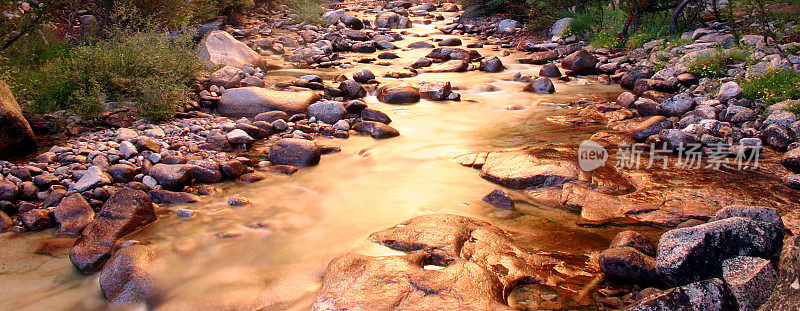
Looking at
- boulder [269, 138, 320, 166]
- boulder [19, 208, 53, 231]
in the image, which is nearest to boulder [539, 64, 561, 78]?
boulder [269, 138, 320, 166]

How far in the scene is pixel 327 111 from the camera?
24.1 feet

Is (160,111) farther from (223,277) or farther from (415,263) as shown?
(415,263)

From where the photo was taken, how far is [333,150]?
20.4ft

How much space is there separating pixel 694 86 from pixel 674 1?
5.08 metres

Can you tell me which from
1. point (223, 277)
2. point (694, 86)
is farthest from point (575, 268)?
point (694, 86)

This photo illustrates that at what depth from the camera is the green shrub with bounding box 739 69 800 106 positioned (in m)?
6.68

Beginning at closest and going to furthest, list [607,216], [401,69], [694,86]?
[607,216] → [694,86] → [401,69]

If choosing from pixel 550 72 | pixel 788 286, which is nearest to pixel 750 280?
pixel 788 286

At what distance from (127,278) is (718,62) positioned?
898 cm

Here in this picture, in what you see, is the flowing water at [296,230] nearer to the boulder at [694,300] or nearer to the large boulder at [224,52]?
the boulder at [694,300]

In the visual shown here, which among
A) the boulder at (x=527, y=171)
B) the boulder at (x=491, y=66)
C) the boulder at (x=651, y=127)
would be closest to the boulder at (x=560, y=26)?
the boulder at (x=491, y=66)

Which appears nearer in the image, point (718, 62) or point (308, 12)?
point (718, 62)

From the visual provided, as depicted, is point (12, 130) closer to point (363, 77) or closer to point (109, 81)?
point (109, 81)

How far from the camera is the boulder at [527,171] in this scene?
4.99 m
